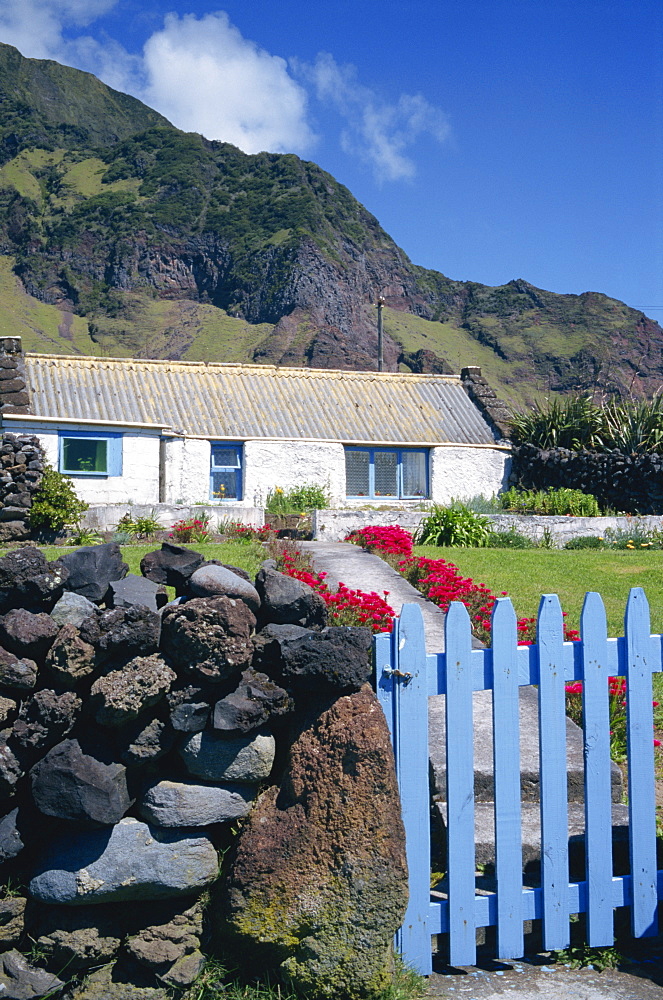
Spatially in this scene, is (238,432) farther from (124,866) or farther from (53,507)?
(124,866)

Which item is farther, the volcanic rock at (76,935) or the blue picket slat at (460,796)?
the blue picket slat at (460,796)

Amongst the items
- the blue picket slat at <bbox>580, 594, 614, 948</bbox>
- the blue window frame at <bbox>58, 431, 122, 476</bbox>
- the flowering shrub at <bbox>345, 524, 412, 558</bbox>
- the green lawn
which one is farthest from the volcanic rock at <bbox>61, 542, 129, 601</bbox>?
the blue window frame at <bbox>58, 431, 122, 476</bbox>

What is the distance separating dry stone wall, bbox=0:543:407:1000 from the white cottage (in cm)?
1697

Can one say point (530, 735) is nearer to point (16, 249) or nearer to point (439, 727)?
point (439, 727)

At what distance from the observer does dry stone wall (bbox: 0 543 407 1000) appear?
3123 mm

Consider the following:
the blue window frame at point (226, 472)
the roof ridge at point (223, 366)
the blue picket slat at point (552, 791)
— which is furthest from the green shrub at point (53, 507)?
the blue picket slat at point (552, 791)

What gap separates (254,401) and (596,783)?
1954 cm

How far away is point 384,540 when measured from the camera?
13.2 m

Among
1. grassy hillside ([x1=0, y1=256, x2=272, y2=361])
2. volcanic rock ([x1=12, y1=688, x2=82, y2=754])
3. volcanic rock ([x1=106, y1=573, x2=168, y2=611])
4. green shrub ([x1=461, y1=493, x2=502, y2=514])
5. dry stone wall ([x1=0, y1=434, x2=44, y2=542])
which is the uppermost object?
grassy hillside ([x1=0, y1=256, x2=272, y2=361])

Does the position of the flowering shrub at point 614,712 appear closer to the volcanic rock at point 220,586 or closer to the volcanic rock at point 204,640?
the volcanic rock at point 220,586

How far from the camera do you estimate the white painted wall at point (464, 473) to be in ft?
72.8

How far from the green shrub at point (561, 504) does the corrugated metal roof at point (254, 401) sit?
387 centimetres

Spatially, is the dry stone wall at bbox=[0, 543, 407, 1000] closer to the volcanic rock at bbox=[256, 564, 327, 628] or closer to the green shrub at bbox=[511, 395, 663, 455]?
the volcanic rock at bbox=[256, 564, 327, 628]

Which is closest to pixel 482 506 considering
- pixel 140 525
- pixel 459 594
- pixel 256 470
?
pixel 256 470
